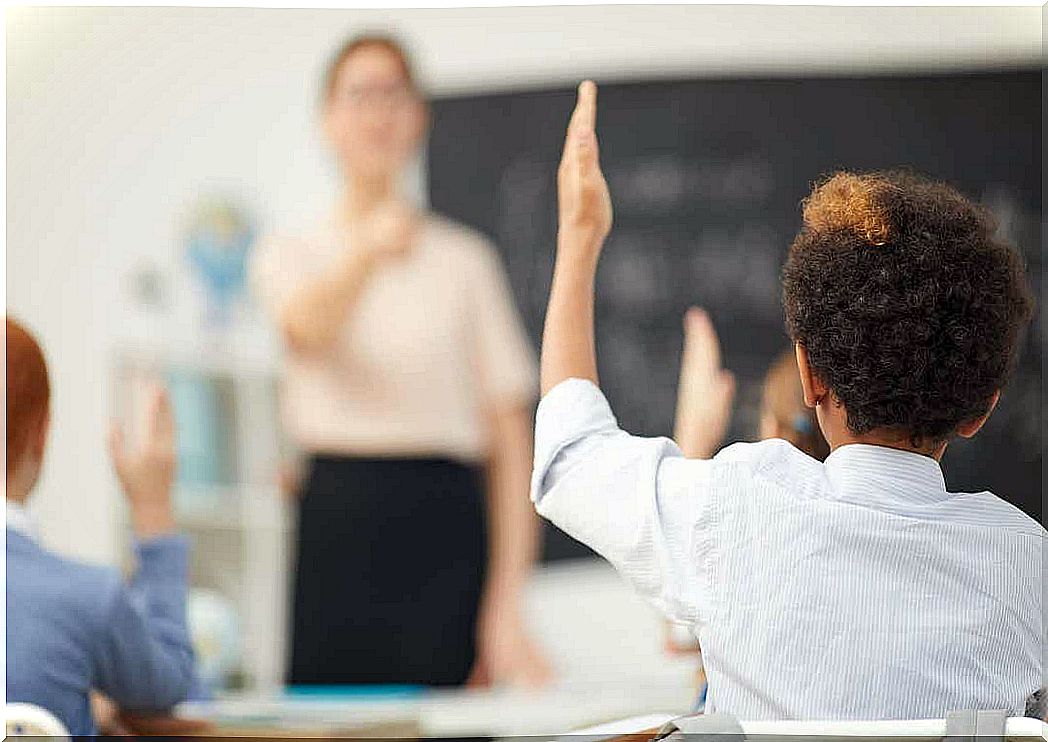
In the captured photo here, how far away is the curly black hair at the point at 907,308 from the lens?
1.20m

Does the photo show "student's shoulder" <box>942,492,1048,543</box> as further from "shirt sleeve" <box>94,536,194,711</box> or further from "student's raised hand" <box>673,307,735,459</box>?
"shirt sleeve" <box>94,536,194,711</box>

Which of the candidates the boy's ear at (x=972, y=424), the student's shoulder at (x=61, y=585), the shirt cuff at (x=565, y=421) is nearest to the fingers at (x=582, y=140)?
the shirt cuff at (x=565, y=421)

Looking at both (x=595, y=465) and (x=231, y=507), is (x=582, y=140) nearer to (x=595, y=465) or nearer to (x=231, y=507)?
(x=595, y=465)

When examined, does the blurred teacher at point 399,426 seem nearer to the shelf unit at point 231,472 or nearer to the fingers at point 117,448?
the shelf unit at point 231,472

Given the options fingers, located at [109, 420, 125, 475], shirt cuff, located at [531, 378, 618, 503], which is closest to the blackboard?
fingers, located at [109, 420, 125, 475]

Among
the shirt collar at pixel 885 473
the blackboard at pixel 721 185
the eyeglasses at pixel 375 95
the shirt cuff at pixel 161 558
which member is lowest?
the shirt cuff at pixel 161 558

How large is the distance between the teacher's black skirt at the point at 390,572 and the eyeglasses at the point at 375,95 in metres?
0.98

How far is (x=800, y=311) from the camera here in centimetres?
124

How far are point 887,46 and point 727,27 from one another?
44 cm

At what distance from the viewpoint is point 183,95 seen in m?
3.84

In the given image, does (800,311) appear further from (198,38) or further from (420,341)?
(198,38)

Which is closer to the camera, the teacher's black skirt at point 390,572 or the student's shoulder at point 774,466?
the student's shoulder at point 774,466

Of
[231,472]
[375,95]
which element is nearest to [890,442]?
[375,95]

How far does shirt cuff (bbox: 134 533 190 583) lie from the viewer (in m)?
1.96
